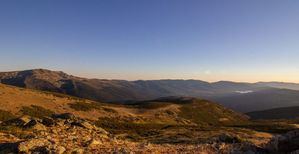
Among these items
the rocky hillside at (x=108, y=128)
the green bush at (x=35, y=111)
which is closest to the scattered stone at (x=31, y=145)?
the rocky hillside at (x=108, y=128)

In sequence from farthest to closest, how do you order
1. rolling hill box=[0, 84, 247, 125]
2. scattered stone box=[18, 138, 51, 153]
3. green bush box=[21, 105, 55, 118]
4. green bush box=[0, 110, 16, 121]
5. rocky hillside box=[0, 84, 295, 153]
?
rolling hill box=[0, 84, 247, 125] → green bush box=[21, 105, 55, 118] → green bush box=[0, 110, 16, 121] → rocky hillside box=[0, 84, 295, 153] → scattered stone box=[18, 138, 51, 153]

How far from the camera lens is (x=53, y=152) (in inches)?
721

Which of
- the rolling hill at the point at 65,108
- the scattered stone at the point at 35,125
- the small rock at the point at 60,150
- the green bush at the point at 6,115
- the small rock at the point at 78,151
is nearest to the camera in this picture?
the small rock at the point at 60,150

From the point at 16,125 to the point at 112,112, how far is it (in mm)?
64202

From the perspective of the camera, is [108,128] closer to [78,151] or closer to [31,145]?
[31,145]

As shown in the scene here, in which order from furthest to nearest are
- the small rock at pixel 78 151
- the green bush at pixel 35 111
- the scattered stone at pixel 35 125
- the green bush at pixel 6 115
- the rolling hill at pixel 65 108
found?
the rolling hill at pixel 65 108, the green bush at pixel 35 111, the green bush at pixel 6 115, the scattered stone at pixel 35 125, the small rock at pixel 78 151

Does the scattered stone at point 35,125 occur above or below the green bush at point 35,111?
above

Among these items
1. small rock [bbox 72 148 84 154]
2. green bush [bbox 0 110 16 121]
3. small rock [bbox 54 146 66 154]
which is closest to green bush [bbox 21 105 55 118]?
green bush [bbox 0 110 16 121]

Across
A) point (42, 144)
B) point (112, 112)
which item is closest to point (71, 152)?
point (42, 144)

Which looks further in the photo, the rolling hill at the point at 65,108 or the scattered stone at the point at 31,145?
the rolling hill at the point at 65,108

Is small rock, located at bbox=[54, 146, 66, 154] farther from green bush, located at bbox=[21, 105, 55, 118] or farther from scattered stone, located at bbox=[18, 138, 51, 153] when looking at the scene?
green bush, located at bbox=[21, 105, 55, 118]

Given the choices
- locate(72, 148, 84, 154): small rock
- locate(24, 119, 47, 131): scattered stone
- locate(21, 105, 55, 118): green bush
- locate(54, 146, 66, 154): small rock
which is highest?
locate(54, 146, 66, 154): small rock

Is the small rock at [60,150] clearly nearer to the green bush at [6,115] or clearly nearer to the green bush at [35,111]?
the green bush at [6,115]

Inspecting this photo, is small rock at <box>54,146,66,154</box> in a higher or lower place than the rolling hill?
higher
